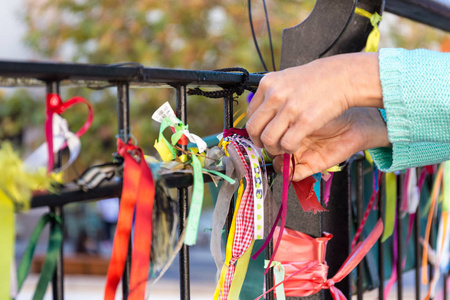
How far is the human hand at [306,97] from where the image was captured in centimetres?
66

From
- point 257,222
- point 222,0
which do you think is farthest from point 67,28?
point 257,222

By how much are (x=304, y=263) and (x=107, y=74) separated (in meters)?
0.49

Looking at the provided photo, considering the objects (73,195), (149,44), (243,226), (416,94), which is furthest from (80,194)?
(149,44)

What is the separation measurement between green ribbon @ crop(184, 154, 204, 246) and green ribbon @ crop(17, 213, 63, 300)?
0.49 ft

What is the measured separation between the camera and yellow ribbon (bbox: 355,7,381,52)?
1.02 m

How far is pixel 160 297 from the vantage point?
5.73m

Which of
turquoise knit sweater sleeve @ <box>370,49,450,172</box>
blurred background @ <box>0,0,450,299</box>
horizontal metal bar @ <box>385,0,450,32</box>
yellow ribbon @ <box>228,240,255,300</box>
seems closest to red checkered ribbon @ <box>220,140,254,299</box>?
yellow ribbon @ <box>228,240,255,300</box>

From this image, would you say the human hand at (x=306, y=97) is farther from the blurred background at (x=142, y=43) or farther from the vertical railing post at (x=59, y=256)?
the blurred background at (x=142, y=43)

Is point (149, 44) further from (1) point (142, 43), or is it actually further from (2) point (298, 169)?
(2) point (298, 169)

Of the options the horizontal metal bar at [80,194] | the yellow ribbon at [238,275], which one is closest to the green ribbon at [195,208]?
the horizontal metal bar at [80,194]

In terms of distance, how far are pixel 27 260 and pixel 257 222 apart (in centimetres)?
31

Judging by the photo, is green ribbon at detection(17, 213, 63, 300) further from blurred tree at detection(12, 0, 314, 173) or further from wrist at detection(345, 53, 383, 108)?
blurred tree at detection(12, 0, 314, 173)

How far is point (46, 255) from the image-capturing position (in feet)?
1.83

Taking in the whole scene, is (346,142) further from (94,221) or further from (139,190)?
(94,221)
